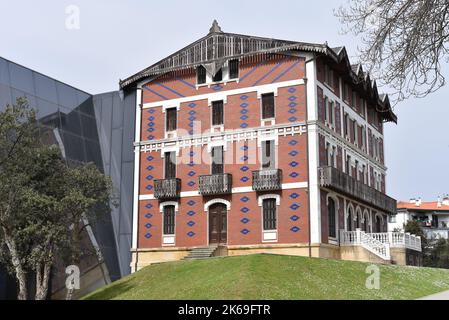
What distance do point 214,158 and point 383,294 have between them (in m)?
15.2

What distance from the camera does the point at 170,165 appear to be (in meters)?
36.9

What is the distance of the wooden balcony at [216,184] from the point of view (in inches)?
1345

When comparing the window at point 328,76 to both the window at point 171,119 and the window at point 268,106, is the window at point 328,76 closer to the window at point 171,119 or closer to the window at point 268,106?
the window at point 268,106

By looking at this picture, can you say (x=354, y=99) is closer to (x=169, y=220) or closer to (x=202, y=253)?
(x=169, y=220)

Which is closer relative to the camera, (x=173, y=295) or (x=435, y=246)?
(x=173, y=295)

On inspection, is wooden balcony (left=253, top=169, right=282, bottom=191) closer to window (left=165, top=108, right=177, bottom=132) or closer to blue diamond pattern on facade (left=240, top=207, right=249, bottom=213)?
blue diamond pattern on facade (left=240, top=207, right=249, bottom=213)

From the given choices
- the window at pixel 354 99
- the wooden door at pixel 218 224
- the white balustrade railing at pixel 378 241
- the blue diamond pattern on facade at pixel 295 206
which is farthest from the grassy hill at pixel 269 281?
the window at pixel 354 99

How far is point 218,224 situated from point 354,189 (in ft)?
28.5

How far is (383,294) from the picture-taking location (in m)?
22.7

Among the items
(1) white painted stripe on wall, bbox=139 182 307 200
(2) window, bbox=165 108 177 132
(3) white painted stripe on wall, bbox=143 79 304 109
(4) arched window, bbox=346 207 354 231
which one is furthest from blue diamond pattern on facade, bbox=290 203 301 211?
(2) window, bbox=165 108 177 132

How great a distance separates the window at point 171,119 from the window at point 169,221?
4901 mm

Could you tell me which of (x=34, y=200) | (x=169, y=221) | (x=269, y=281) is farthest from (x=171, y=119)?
(x=269, y=281)
